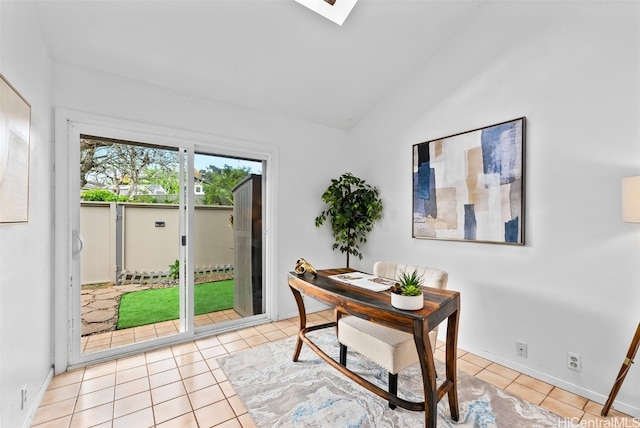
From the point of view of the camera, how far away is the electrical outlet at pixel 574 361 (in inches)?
78.6

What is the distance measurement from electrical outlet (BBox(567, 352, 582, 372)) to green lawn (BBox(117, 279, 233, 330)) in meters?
3.07

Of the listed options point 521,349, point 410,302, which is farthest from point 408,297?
point 521,349

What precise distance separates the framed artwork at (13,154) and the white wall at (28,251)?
8 cm

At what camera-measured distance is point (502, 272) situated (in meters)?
2.41

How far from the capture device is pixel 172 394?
1.99m

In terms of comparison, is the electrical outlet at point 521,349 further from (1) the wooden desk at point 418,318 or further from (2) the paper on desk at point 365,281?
(2) the paper on desk at point 365,281

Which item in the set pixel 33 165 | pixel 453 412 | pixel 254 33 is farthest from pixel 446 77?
pixel 33 165

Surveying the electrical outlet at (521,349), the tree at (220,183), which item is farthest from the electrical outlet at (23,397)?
the electrical outlet at (521,349)

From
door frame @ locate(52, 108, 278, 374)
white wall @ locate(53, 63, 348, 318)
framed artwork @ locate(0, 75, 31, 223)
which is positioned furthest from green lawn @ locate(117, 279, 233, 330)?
framed artwork @ locate(0, 75, 31, 223)

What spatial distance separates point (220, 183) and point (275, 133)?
0.88 metres

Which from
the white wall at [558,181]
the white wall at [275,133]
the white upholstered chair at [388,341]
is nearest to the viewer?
the white upholstered chair at [388,341]

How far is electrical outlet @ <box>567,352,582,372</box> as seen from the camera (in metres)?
2.00

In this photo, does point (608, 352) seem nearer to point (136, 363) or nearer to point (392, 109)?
point (392, 109)

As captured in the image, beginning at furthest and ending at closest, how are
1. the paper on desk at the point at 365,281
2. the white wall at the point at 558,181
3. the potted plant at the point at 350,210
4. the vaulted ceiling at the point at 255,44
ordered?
the potted plant at the point at 350,210 < the vaulted ceiling at the point at 255,44 < the paper on desk at the point at 365,281 < the white wall at the point at 558,181
